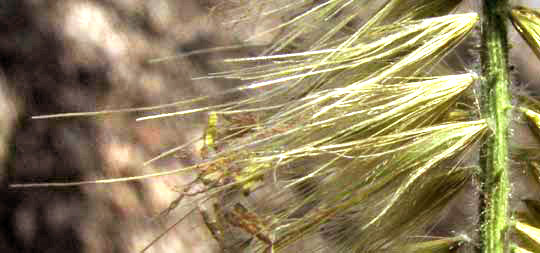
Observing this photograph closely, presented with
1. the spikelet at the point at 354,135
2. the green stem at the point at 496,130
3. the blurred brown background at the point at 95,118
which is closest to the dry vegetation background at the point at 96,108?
the blurred brown background at the point at 95,118

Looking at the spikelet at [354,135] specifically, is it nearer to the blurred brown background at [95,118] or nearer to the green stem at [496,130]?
the green stem at [496,130]

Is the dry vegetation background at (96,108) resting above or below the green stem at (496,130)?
above

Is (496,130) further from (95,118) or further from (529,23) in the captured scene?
(95,118)

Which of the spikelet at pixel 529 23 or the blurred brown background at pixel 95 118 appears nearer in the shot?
the spikelet at pixel 529 23

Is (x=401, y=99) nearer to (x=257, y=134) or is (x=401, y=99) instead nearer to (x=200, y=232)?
(x=257, y=134)

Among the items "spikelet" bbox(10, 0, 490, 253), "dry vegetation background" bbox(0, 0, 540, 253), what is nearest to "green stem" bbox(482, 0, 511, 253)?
"spikelet" bbox(10, 0, 490, 253)

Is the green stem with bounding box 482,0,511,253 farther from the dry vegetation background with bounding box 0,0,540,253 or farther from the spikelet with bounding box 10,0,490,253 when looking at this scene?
the dry vegetation background with bounding box 0,0,540,253

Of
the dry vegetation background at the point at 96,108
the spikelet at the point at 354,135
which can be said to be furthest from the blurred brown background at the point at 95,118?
the spikelet at the point at 354,135

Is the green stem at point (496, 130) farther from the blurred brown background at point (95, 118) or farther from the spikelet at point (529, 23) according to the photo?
the blurred brown background at point (95, 118)
